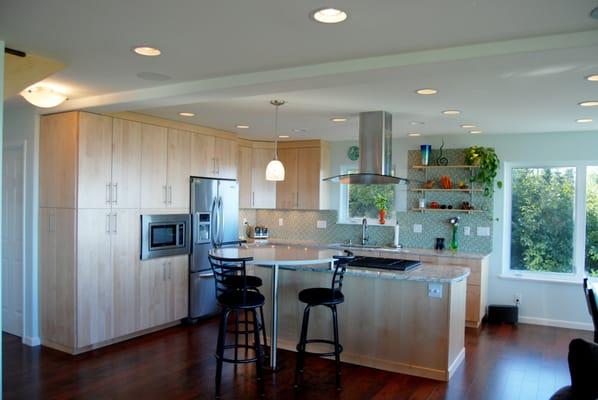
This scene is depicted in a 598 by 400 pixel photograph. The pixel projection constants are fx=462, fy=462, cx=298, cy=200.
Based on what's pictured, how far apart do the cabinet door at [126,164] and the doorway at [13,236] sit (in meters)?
1.02

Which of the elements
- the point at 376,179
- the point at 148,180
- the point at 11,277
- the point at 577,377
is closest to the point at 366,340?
the point at 376,179

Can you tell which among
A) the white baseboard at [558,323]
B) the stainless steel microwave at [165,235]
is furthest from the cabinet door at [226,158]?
the white baseboard at [558,323]

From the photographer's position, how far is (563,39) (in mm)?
2293

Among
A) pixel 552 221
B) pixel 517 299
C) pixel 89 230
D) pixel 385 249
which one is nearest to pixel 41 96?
pixel 89 230

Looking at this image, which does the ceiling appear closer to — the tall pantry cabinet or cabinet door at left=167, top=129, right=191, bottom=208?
the tall pantry cabinet

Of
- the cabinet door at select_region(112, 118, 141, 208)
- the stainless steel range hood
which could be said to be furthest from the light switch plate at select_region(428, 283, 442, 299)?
the cabinet door at select_region(112, 118, 141, 208)

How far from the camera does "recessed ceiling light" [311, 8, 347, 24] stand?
6.91ft

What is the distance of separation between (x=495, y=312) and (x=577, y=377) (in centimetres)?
418

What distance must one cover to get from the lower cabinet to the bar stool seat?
6.66ft

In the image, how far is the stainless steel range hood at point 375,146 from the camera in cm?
459

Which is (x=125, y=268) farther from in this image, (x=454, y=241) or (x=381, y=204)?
(x=454, y=241)

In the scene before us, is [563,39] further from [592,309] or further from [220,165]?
[220,165]

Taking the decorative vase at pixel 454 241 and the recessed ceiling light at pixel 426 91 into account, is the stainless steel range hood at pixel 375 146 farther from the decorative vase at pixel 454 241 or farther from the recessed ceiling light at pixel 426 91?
the decorative vase at pixel 454 241

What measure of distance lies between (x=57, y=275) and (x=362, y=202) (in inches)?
168
